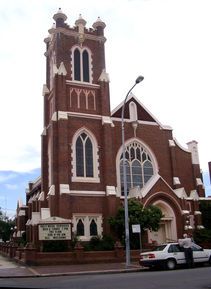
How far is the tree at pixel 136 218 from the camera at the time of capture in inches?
1220

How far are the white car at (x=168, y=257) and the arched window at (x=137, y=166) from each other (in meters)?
15.1

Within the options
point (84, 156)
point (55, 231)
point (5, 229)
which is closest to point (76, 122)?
point (84, 156)

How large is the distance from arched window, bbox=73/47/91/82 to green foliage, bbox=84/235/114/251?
1388 cm

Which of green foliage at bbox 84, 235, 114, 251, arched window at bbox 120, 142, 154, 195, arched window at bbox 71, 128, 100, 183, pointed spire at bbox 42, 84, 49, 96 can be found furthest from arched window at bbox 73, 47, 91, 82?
green foliage at bbox 84, 235, 114, 251

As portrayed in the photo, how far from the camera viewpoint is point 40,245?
97.8ft

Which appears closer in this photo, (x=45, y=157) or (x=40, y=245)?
(x=40, y=245)

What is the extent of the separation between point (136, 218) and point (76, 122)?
9.64 meters

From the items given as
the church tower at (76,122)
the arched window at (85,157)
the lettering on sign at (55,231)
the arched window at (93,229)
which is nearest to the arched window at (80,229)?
the arched window at (93,229)

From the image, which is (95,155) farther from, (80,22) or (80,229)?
(80,22)

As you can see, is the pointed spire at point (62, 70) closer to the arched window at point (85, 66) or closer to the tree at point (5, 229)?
the arched window at point (85, 66)

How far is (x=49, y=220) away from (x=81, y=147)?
7682 mm

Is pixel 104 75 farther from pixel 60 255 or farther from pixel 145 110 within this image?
pixel 60 255

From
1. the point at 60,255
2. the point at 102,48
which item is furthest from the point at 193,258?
the point at 102,48

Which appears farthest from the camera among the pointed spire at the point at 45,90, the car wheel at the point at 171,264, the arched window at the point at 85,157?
the pointed spire at the point at 45,90
